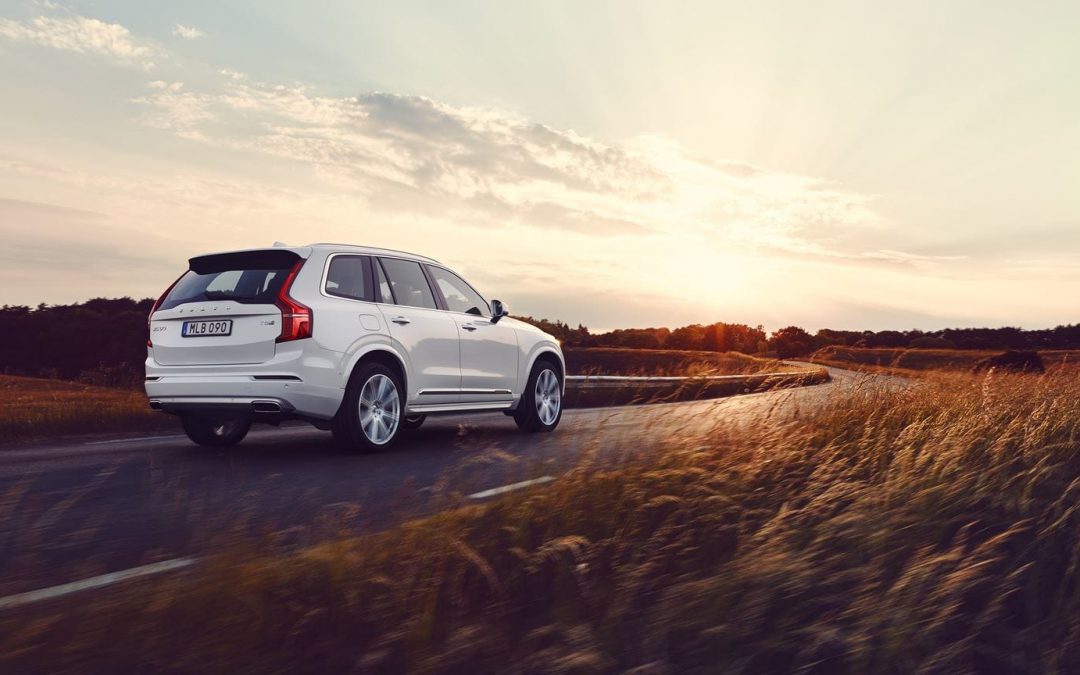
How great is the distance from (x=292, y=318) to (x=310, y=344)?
280 millimetres

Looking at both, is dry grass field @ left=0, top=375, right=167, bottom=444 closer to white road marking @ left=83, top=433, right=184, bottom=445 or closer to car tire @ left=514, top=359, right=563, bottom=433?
white road marking @ left=83, top=433, right=184, bottom=445

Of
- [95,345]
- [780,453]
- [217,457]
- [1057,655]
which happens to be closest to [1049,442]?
[780,453]

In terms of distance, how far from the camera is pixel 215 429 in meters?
9.77

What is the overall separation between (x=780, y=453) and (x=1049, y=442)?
117 inches

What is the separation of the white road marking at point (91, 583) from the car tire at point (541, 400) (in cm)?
698

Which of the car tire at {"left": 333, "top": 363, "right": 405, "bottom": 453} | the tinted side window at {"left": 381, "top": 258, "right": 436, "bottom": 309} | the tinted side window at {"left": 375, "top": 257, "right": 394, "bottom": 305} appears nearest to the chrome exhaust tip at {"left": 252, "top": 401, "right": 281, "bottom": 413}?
the car tire at {"left": 333, "top": 363, "right": 405, "bottom": 453}

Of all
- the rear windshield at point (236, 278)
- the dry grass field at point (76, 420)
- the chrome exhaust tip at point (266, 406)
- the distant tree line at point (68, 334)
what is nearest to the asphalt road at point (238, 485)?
the chrome exhaust tip at point (266, 406)

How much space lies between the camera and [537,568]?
12.7 ft

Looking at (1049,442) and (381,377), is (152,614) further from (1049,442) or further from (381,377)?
(1049,442)

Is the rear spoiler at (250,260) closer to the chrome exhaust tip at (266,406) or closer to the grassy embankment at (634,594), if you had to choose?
the chrome exhaust tip at (266,406)

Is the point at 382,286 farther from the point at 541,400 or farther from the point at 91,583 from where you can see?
the point at 91,583

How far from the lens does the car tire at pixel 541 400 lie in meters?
11.4

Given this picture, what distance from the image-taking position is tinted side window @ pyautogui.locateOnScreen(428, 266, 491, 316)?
1038 centimetres

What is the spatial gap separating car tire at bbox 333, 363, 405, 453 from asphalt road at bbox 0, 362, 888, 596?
0.56ft
